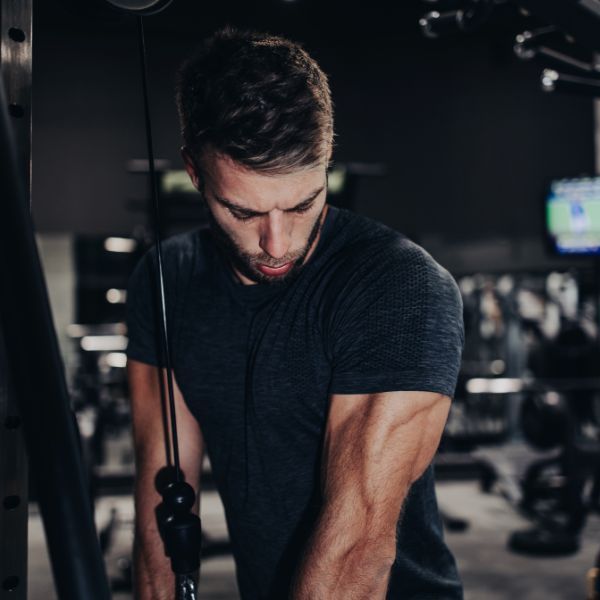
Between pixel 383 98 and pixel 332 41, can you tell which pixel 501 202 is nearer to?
pixel 383 98

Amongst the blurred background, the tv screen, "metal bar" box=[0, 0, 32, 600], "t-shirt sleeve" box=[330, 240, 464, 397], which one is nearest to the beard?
"t-shirt sleeve" box=[330, 240, 464, 397]

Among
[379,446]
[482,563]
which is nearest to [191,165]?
[379,446]

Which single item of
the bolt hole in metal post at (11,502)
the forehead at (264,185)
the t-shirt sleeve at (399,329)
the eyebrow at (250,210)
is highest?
the forehead at (264,185)

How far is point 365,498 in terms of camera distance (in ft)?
3.39

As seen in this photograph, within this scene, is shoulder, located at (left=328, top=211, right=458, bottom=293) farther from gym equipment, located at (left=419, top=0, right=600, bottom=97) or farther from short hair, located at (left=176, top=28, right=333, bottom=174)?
gym equipment, located at (left=419, top=0, right=600, bottom=97)

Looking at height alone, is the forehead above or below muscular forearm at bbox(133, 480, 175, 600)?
above

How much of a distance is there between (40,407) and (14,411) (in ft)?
1.35

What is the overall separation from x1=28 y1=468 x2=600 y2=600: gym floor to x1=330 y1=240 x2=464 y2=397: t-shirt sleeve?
107 inches

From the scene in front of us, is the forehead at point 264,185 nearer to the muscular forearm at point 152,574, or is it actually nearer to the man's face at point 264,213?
the man's face at point 264,213

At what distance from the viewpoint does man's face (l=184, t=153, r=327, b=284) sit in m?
1.16

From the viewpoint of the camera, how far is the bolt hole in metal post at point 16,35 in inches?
31.4

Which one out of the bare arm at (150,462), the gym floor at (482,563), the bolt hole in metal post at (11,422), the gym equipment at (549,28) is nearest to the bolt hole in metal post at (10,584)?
the bolt hole in metal post at (11,422)

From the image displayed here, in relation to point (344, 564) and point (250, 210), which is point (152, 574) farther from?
point (250, 210)

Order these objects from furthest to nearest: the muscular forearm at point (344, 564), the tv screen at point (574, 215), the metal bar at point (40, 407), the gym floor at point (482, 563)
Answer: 1. the tv screen at point (574, 215)
2. the gym floor at point (482, 563)
3. the muscular forearm at point (344, 564)
4. the metal bar at point (40, 407)
